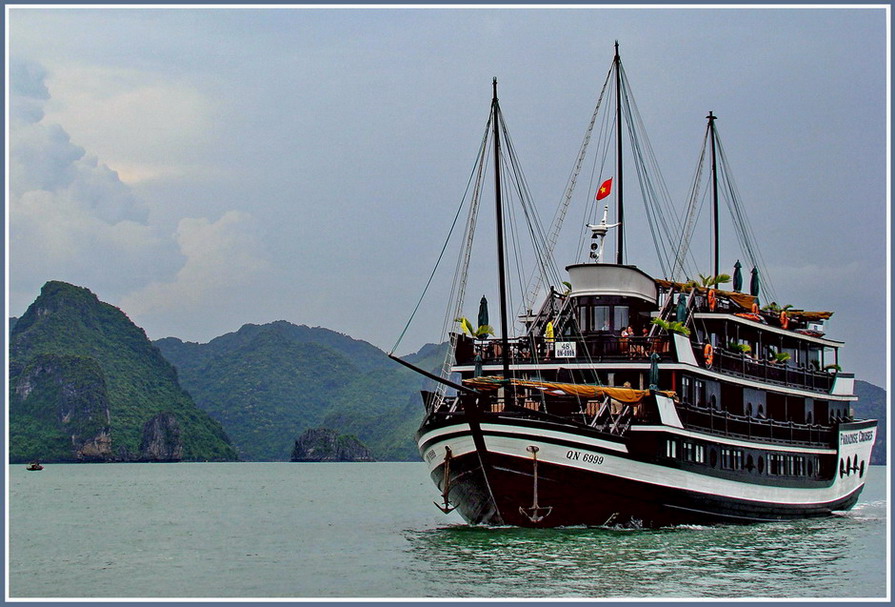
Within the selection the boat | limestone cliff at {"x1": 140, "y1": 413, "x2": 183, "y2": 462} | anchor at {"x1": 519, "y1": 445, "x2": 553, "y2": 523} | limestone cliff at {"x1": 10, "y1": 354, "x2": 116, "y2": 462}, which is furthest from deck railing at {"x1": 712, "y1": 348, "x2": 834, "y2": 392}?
limestone cliff at {"x1": 140, "y1": 413, "x2": 183, "y2": 462}

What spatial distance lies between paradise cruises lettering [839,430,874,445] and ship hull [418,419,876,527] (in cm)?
1298

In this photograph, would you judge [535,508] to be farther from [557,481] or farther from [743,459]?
[743,459]

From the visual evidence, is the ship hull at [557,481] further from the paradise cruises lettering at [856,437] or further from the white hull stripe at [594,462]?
the paradise cruises lettering at [856,437]

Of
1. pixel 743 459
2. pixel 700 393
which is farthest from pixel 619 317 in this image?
pixel 743 459

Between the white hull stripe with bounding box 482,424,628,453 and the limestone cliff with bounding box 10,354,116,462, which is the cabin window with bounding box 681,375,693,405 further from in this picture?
the limestone cliff with bounding box 10,354,116,462

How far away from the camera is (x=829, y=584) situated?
27.5 meters

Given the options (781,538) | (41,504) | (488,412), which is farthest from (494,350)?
(41,504)

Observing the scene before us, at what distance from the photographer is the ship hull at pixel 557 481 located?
32000mm

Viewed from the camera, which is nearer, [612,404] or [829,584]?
[829,584]

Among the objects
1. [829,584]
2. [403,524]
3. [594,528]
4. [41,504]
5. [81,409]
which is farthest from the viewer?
[81,409]

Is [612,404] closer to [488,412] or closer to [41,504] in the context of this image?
[488,412]

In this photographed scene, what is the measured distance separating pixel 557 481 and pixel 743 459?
8593mm

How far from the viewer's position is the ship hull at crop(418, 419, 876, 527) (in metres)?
32.0

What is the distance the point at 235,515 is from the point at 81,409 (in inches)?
5434
